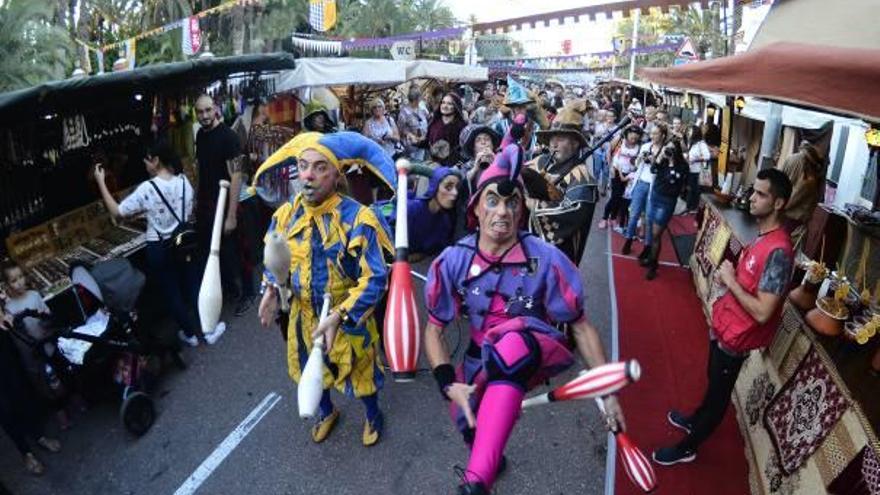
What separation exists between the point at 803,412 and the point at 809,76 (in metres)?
2.01

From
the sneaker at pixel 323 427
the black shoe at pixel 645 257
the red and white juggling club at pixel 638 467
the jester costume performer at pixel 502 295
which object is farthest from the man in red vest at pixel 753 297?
the black shoe at pixel 645 257

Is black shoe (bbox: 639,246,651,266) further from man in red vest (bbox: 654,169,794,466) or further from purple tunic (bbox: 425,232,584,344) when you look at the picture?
purple tunic (bbox: 425,232,584,344)

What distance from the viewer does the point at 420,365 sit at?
4785 millimetres

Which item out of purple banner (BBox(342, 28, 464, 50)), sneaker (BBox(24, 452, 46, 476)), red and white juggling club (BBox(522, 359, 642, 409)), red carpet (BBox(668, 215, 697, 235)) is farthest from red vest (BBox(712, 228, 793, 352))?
purple banner (BBox(342, 28, 464, 50))

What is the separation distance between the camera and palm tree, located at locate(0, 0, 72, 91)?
1314 cm

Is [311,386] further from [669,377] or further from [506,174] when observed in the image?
[669,377]

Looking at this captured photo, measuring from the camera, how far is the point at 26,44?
1356cm

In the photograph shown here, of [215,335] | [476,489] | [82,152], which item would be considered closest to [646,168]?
[215,335]

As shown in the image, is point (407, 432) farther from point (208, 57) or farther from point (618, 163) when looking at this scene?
point (618, 163)

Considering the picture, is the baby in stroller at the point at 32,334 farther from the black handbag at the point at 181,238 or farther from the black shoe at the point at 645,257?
the black shoe at the point at 645,257

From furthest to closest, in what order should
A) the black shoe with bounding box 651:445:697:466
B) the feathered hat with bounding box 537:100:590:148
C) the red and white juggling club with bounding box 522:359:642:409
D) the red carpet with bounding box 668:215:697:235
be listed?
the red carpet with bounding box 668:215:697:235 → the feathered hat with bounding box 537:100:590:148 → the black shoe with bounding box 651:445:697:466 → the red and white juggling club with bounding box 522:359:642:409

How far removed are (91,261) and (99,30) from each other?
17.4m

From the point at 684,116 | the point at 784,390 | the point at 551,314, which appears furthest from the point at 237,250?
the point at 684,116

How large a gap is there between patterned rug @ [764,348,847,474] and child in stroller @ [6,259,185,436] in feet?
14.0
